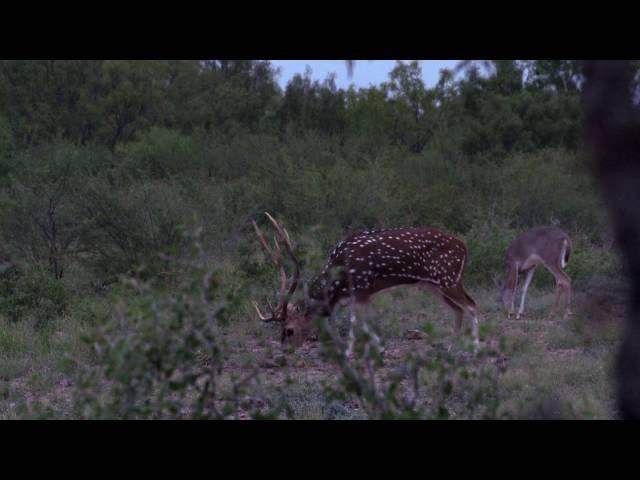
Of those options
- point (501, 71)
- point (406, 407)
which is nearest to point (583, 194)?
point (501, 71)

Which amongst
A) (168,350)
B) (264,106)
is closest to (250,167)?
(264,106)

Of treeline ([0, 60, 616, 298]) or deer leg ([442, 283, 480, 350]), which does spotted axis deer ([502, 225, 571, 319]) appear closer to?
treeline ([0, 60, 616, 298])

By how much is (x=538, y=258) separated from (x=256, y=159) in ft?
34.1

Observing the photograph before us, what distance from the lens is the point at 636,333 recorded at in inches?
97.2

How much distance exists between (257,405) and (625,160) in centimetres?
492

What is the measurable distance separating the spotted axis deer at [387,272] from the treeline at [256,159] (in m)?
0.96

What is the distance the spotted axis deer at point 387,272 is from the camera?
30.5 feet

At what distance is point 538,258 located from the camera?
41.2ft

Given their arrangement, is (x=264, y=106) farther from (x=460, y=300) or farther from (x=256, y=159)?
(x=460, y=300)

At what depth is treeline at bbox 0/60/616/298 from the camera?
43.5ft

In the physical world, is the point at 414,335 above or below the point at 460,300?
below

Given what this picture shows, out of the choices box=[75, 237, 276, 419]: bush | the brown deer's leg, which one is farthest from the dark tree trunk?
the brown deer's leg

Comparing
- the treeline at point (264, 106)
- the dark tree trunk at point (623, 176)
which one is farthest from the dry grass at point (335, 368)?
the treeline at point (264, 106)
